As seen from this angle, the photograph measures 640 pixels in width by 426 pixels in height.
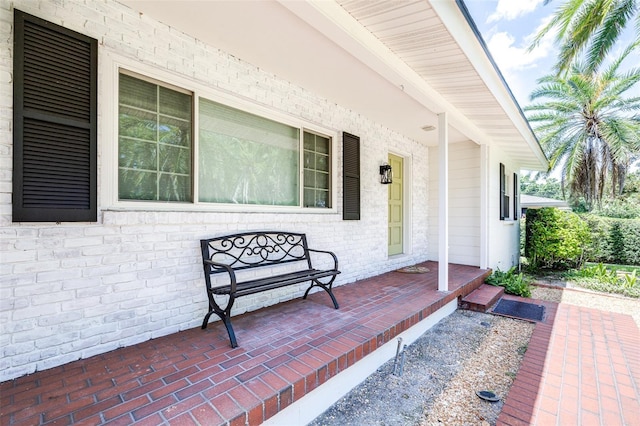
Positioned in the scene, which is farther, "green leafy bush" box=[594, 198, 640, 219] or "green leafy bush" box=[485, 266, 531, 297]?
"green leafy bush" box=[594, 198, 640, 219]

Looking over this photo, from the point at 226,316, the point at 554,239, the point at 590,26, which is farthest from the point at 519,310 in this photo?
the point at 590,26

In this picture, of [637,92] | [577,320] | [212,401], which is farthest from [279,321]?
[637,92]

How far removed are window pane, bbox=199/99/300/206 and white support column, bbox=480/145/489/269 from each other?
3.74 metres

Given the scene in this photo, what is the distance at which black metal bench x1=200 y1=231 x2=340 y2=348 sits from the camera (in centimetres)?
240

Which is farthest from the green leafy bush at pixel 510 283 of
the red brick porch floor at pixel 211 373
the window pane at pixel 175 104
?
the window pane at pixel 175 104

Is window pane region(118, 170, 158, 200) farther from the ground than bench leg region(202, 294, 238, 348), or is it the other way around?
window pane region(118, 170, 158, 200)

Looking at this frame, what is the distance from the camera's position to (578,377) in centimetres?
246

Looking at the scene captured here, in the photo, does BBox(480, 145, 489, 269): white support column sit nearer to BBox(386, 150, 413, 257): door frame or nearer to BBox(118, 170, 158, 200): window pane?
BBox(386, 150, 413, 257): door frame

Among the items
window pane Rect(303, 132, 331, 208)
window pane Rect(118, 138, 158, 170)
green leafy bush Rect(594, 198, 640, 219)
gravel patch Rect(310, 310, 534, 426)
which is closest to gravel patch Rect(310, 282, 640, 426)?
gravel patch Rect(310, 310, 534, 426)

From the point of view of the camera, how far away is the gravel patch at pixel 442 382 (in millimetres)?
2148

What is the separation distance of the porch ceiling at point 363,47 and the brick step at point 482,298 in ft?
8.39

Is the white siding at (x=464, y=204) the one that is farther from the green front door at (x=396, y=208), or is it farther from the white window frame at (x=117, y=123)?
the white window frame at (x=117, y=123)

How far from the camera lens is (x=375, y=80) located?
3393 millimetres

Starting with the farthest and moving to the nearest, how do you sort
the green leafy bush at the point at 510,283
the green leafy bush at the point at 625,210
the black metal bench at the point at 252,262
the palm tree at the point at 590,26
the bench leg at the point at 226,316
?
1. the green leafy bush at the point at 625,210
2. the palm tree at the point at 590,26
3. the green leafy bush at the point at 510,283
4. the black metal bench at the point at 252,262
5. the bench leg at the point at 226,316
